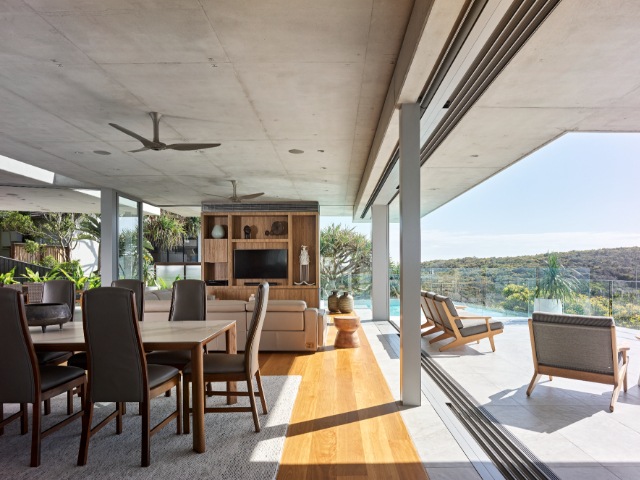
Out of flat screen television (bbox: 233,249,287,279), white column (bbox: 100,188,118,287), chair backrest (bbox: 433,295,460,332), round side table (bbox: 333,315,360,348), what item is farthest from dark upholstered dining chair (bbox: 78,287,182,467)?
flat screen television (bbox: 233,249,287,279)

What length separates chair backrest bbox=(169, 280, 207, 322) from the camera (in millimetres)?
4445

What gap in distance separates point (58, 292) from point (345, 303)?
682 centimetres

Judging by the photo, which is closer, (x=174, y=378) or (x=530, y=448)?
(x=530, y=448)

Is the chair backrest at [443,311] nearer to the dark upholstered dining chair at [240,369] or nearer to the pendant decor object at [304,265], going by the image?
the dark upholstered dining chair at [240,369]

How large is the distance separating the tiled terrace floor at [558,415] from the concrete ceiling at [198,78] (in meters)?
2.81

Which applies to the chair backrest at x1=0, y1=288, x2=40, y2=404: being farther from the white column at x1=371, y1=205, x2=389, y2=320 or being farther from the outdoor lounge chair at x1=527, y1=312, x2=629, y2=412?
the white column at x1=371, y1=205, x2=389, y2=320

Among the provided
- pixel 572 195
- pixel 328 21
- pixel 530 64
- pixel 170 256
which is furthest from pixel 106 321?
pixel 170 256

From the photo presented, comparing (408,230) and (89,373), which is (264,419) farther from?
(408,230)

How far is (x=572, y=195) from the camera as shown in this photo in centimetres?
1178

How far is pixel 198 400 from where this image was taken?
2.89 metres

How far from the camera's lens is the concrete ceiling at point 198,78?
2840 millimetres

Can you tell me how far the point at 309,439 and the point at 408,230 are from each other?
1801 millimetres

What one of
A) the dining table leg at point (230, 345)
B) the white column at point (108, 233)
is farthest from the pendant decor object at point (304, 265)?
the dining table leg at point (230, 345)

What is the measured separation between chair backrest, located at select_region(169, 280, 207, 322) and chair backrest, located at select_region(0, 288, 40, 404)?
1.72 meters
